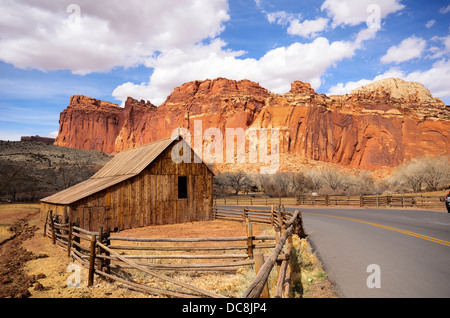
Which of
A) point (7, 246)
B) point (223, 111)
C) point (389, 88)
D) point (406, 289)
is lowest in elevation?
point (7, 246)

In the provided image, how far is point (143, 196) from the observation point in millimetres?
19078

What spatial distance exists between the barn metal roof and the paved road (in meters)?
11.9

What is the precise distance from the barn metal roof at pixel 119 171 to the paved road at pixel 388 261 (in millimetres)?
11852

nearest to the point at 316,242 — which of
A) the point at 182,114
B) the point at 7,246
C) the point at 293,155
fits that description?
the point at 7,246

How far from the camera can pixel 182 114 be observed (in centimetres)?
12225

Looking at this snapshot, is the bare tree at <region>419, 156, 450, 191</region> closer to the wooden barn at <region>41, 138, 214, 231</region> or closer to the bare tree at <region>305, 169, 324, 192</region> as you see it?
the bare tree at <region>305, 169, 324, 192</region>

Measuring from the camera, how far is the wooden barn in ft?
56.1

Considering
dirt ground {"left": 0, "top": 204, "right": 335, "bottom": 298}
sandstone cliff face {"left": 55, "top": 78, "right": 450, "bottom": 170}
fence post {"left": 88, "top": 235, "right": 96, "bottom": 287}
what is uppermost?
sandstone cliff face {"left": 55, "top": 78, "right": 450, "bottom": 170}

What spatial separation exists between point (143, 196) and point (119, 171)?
4.18 m

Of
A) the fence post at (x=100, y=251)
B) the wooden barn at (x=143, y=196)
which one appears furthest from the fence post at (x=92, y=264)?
the wooden barn at (x=143, y=196)

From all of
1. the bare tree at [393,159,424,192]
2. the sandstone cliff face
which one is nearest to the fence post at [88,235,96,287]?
the bare tree at [393,159,424,192]

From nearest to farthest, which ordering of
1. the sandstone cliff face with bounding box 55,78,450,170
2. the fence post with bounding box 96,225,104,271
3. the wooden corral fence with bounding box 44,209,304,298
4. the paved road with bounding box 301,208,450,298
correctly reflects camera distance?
1. the paved road with bounding box 301,208,450,298
2. the wooden corral fence with bounding box 44,209,304,298
3. the fence post with bounding box 96,225,104,271
4. the sandstone cliff face with bounding box 55,78,450,170
